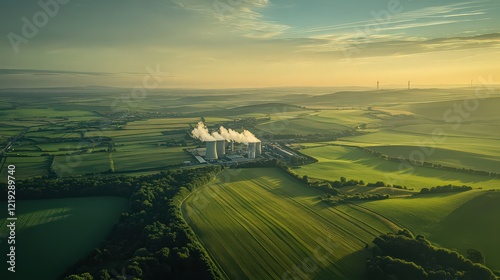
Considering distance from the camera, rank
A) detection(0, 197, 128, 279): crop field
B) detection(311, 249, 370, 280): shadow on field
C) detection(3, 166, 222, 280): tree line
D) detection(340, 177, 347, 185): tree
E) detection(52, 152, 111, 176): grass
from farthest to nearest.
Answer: detection(52, 152, 111, 176): grass < detection(340, 177, 347, 185): tree < detection(0, 197, 128, 279): crop field < detection(3, 166, 222, 280): tree line < detection(311, 249, 370, 280): shadow on field

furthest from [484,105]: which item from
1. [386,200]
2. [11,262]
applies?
[11,262]

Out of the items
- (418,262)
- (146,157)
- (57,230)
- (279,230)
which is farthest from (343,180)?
(146,157)

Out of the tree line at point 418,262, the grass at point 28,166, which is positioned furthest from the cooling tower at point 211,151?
the tree line at point 418,262

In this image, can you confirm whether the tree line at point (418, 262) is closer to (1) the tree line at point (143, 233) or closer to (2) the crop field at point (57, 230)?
(1) the tree line at point (143, 233)

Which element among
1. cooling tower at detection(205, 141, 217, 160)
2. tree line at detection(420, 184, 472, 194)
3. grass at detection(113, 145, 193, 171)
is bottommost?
tree line at detection(420, 184, 472, 194)

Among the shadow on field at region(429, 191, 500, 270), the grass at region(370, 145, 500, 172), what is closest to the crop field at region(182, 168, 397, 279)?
the shadow on field at region(429, 191, 500, 270)

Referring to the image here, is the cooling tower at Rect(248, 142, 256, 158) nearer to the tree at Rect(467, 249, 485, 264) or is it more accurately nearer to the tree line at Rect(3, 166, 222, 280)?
the tree line at Rect(3, 166, 222, 280)
